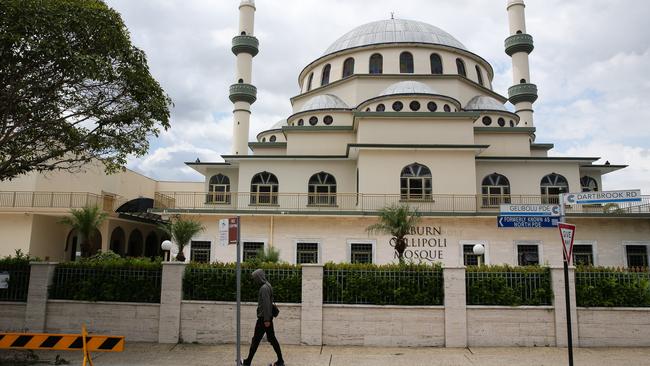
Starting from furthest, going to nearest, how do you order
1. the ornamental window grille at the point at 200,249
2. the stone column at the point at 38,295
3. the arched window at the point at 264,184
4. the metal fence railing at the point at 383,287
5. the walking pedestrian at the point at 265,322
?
the arched window at the point at 264,184 → the ornamental window grille at the point at 200,249 → the stone column at the point at 38,295 → the metal fence railing at the point at 383,287 → the walking pedestrian at the point at 265,322

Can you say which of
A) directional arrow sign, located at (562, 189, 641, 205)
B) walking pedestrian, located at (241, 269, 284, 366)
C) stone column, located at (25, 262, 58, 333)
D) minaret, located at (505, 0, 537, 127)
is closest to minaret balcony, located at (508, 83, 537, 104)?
minaret, located at (505, 0, 537, 127)

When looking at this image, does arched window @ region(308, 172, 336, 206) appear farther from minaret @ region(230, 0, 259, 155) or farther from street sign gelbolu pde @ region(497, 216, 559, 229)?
street sign gelbolu pde @ region(497, 216, 559, 229)

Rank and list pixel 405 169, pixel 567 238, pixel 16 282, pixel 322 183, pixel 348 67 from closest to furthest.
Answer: pixel 567 238 → pixel 16 282 → pixel 405 169 → pixel 322 183 → pixel 348 67

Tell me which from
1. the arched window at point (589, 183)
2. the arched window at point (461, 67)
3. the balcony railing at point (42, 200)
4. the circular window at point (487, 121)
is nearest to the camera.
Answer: the balcony railing at point (42, 200)

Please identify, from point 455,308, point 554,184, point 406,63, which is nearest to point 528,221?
point 455,308

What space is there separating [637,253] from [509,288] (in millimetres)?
13359

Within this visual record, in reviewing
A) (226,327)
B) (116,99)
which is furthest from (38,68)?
(226,327)

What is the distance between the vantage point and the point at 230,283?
11.4 m

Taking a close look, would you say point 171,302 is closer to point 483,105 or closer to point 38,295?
point 38,295

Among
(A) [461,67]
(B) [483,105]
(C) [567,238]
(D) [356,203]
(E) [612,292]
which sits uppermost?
(A) [461,67]

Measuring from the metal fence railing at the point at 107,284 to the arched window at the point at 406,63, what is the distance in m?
23.6

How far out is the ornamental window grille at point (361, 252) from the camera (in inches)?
804

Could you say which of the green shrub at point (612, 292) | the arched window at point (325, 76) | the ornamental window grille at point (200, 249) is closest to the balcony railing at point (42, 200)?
the ornamental window grille at point (200, 249)

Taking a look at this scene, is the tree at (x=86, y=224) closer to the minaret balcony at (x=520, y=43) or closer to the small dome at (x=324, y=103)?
the small dome at (x=324, y=103)
